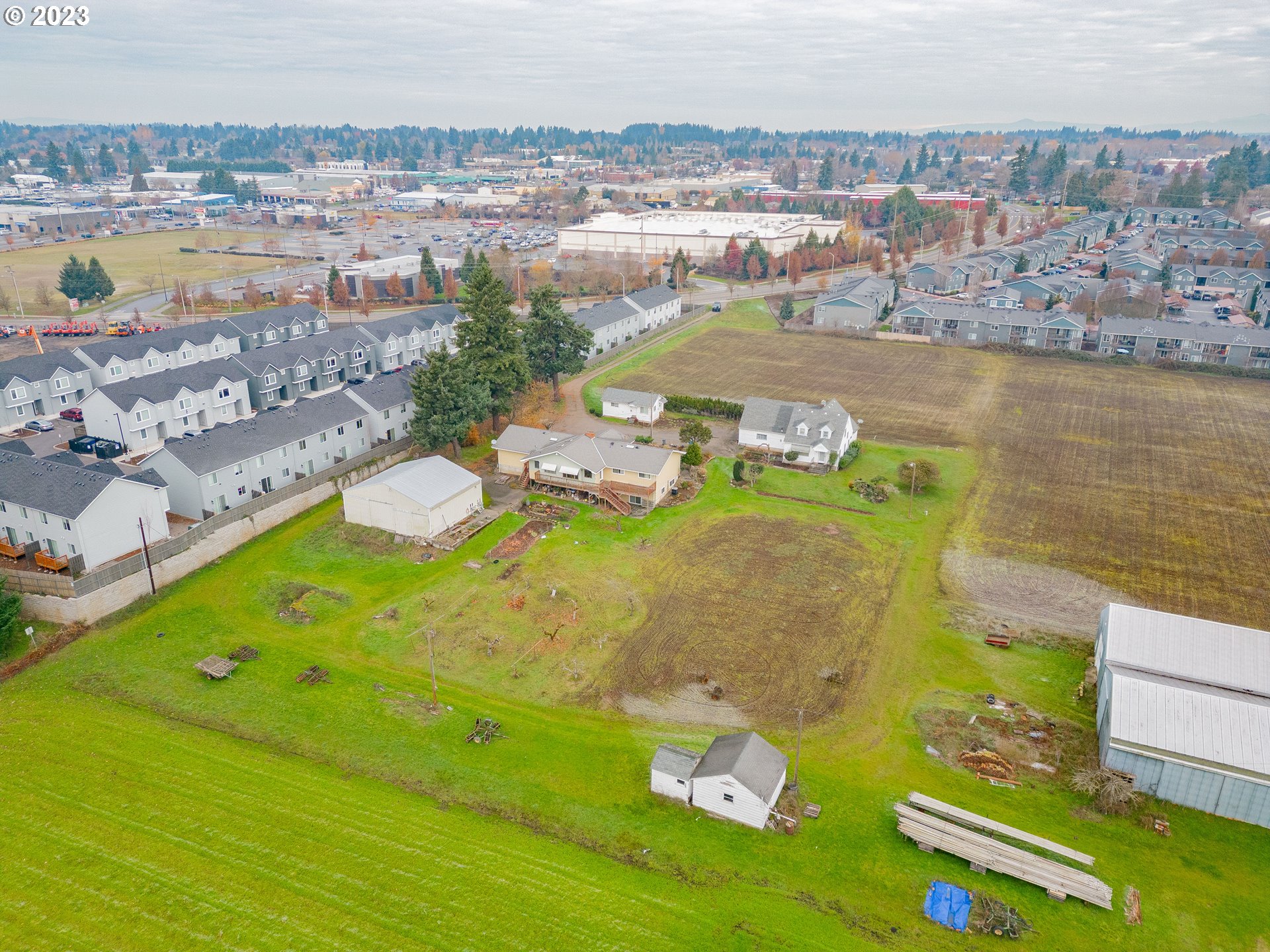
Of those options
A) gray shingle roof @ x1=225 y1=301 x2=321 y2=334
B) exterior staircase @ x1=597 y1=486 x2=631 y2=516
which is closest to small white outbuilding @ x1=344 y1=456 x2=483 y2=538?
exterior staircase @ x1=597 y1=486 x2=631 y2=516

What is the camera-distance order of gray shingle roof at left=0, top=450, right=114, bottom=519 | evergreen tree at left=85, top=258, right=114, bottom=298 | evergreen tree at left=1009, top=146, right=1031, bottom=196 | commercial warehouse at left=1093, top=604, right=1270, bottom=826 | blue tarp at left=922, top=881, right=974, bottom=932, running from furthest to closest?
evergreen tree at left=1009, top=146, right=1031, bottom=196 < evergreen tree at left=85, top=258, right=114, bottom=298 < gray shingle roof at left=0, top=450, right=114, bottom=519 < commercial warehouse at left=1093, top=604, right=1270, bottom=826 < blue tarp at left=922, top=881, right=974, bottom=932

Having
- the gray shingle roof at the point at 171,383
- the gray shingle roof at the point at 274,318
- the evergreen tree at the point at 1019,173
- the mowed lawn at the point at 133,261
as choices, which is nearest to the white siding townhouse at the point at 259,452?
the gray shingle roof at the point at 171,383

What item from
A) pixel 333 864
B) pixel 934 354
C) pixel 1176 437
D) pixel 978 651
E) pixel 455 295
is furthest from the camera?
pixel 455 295

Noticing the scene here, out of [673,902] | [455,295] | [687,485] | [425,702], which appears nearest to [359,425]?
[687,485]

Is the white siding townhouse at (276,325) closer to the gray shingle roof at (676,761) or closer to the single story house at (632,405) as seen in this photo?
the single story house at (632,405)

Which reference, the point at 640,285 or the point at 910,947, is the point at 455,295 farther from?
the point at 910,947

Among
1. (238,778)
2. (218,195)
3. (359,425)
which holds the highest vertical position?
(218,195)

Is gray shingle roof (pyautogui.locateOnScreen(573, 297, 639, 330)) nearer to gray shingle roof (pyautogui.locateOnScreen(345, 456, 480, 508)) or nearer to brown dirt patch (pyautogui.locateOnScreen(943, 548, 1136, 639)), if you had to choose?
gray shingle roof (pyautogui.locateOnScreen(345, 456, 480, 508))
